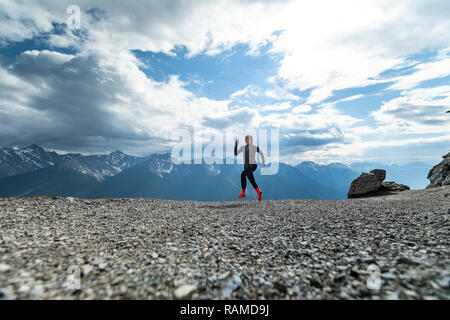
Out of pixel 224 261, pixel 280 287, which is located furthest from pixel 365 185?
pixel 280 287

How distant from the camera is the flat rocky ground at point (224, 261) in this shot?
13.6ft

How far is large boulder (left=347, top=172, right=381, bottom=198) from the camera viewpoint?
33.8m

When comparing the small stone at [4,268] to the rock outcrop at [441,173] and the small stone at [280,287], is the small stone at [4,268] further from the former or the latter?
the rock outcrop at [441,173]

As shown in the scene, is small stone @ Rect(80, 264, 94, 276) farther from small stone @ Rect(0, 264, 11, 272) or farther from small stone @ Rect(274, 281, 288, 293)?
small stone @ Rect(274, 281, 288, 293)

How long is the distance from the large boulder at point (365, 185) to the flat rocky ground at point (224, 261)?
28799 mm

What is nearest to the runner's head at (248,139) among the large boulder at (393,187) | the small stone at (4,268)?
the small stone at (4,268)

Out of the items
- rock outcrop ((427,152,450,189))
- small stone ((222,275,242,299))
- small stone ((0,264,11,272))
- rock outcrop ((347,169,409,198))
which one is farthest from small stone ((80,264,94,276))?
rock outcrop ((427,152,450,189))

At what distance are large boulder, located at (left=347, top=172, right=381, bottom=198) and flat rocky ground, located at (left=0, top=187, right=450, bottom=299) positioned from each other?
28799mm

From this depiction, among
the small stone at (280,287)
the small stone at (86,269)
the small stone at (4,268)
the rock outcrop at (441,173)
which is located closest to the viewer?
the small stone at (280,287)

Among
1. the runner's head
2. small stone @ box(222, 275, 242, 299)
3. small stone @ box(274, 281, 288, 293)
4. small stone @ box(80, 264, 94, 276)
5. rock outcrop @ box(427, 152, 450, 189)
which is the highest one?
the runner's head

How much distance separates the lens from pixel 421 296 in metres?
3.71
